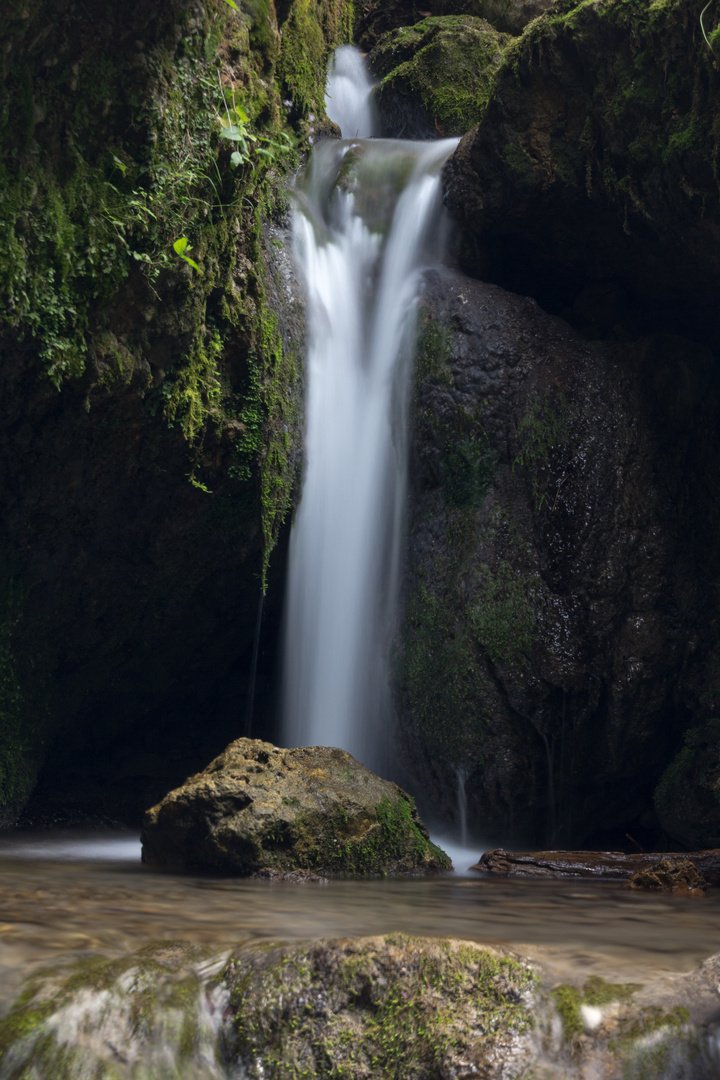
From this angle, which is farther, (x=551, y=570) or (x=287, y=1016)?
(x=551, y=570)

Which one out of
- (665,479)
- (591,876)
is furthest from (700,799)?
(665,479)

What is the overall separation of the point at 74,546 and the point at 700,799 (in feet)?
18.6

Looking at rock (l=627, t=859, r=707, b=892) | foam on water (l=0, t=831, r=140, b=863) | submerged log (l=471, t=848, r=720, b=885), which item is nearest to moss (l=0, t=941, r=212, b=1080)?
foam on water (l=0, t=831, r=140, b=863)

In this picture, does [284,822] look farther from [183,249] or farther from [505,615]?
[183,249]

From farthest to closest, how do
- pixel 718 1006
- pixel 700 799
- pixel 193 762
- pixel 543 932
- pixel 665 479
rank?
1. pixel 193 762
2. pixel 665 479
3. pixel 700 799
4. pixel 543 932
5. pixel 718 1006

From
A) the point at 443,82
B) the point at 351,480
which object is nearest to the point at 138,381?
the point at 351,480

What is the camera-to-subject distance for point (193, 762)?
957 centimetres

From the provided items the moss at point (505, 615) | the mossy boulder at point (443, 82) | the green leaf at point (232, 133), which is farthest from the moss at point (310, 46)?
the moss at point (505, 615)

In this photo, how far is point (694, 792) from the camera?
7.05 meters

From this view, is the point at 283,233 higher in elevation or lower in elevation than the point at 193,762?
higher

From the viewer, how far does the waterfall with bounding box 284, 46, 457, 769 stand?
8.06 meters

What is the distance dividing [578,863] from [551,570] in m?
2.66

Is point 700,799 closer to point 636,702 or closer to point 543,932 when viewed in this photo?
point 636,702

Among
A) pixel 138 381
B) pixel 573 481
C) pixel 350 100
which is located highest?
pixel 350 100
